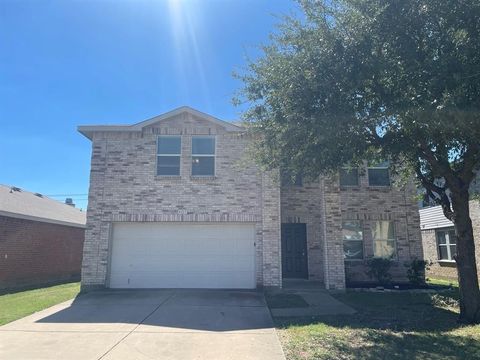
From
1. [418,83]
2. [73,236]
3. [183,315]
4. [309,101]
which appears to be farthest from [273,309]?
[73,236]

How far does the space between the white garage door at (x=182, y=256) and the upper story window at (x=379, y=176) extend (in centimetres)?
572

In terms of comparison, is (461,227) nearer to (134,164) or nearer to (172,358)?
(172,358)

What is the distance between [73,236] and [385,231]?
15.5 metres

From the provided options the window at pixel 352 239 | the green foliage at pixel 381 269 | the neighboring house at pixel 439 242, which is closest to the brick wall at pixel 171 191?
the window at pixel 352 239

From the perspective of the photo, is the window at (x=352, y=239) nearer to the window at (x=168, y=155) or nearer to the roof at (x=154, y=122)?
the roof at (x=154, y=122)

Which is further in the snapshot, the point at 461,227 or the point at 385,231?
the point at 385,231

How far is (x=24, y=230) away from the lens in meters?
16.7

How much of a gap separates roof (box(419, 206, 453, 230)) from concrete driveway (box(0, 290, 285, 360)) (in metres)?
11.6

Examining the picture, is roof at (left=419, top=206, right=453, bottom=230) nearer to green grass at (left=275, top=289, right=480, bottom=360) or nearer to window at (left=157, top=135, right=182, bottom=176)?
green grass at (left=275, top=289, right=480, bottom=360)

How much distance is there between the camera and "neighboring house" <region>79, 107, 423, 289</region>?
523 inches

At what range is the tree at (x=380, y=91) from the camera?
6832mm

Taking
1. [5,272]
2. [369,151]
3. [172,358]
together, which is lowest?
[172,358]

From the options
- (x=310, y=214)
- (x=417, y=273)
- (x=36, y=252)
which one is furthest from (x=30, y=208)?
(x=417, y=273)

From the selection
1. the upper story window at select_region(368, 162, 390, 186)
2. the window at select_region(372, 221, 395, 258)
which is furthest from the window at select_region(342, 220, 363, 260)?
the upper story window at select_region(368, 162, 390, 186)
